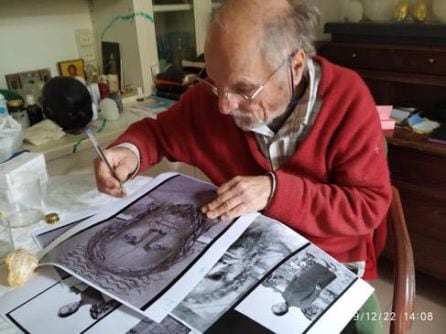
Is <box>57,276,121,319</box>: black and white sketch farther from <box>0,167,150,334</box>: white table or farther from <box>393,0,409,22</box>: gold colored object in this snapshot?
<box>393,0,409,22</box>: gold colored object

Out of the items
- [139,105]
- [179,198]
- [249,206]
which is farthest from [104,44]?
[249,206]

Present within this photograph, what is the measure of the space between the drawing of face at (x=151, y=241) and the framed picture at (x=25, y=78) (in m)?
1.01

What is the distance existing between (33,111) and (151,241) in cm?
86

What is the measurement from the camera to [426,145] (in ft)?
4.67

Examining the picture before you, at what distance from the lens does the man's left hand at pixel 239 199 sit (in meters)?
0.74

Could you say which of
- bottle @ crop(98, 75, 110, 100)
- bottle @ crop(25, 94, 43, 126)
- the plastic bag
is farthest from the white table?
bottle @ crop(98, 75, 110, 100)

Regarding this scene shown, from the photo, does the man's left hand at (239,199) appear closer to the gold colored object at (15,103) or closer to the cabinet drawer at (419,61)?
the gold colored object at (15,103)

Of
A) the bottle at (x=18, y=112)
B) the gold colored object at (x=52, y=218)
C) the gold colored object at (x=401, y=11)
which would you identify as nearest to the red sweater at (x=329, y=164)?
the gold colored object at (x=52, y=218)

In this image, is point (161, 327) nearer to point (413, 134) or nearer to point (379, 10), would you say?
point (413, 134)

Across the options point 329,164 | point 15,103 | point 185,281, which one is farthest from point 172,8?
point 185,281

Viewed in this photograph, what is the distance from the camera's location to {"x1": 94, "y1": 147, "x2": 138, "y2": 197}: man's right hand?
0.88 m

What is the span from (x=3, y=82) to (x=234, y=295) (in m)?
1.29

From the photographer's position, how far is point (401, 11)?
1.67 m

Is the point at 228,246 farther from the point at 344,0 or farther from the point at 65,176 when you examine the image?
the point at 344,0
